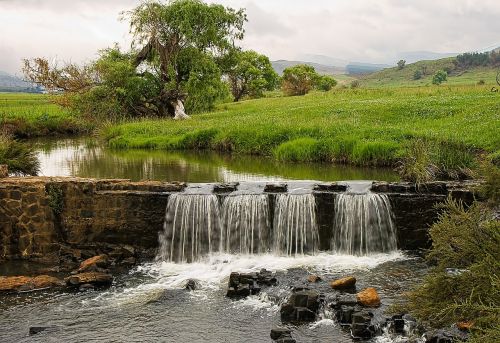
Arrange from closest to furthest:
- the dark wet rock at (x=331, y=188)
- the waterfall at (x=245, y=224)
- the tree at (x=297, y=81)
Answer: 1. the waterfall at (x=245, y=224)
2. the dark wet rock at (x=331, y=188)
3. the tree at (x=297, y=81)

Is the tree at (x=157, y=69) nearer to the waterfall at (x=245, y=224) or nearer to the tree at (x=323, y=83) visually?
the waterfall at (x=245, y=224)

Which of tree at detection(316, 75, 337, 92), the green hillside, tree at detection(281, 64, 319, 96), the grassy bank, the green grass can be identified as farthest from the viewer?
the green hillside

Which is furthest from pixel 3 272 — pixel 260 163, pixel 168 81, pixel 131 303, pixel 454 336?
pixel 168 81

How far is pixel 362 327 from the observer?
10891 millimetres

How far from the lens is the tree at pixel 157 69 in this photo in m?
43.3

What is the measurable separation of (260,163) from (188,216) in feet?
35.9

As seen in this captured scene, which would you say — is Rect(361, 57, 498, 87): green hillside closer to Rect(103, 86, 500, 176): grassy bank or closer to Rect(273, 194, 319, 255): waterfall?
Rect(103, 86, 500, 176): grassy bank

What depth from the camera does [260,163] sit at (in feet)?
91.4

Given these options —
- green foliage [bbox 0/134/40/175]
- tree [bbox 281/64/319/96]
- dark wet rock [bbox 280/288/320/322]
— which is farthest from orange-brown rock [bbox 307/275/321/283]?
tree [bbox 281/64/319/96]

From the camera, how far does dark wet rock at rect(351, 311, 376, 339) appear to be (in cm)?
1084

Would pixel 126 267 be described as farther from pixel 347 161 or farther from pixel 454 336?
pixel 347 161

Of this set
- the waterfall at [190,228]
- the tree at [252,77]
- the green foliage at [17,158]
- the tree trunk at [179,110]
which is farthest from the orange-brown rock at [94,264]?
the tree at [252,77]

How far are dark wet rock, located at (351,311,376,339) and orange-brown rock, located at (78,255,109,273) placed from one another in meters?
7.84

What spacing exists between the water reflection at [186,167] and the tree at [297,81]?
44304 millimetres
